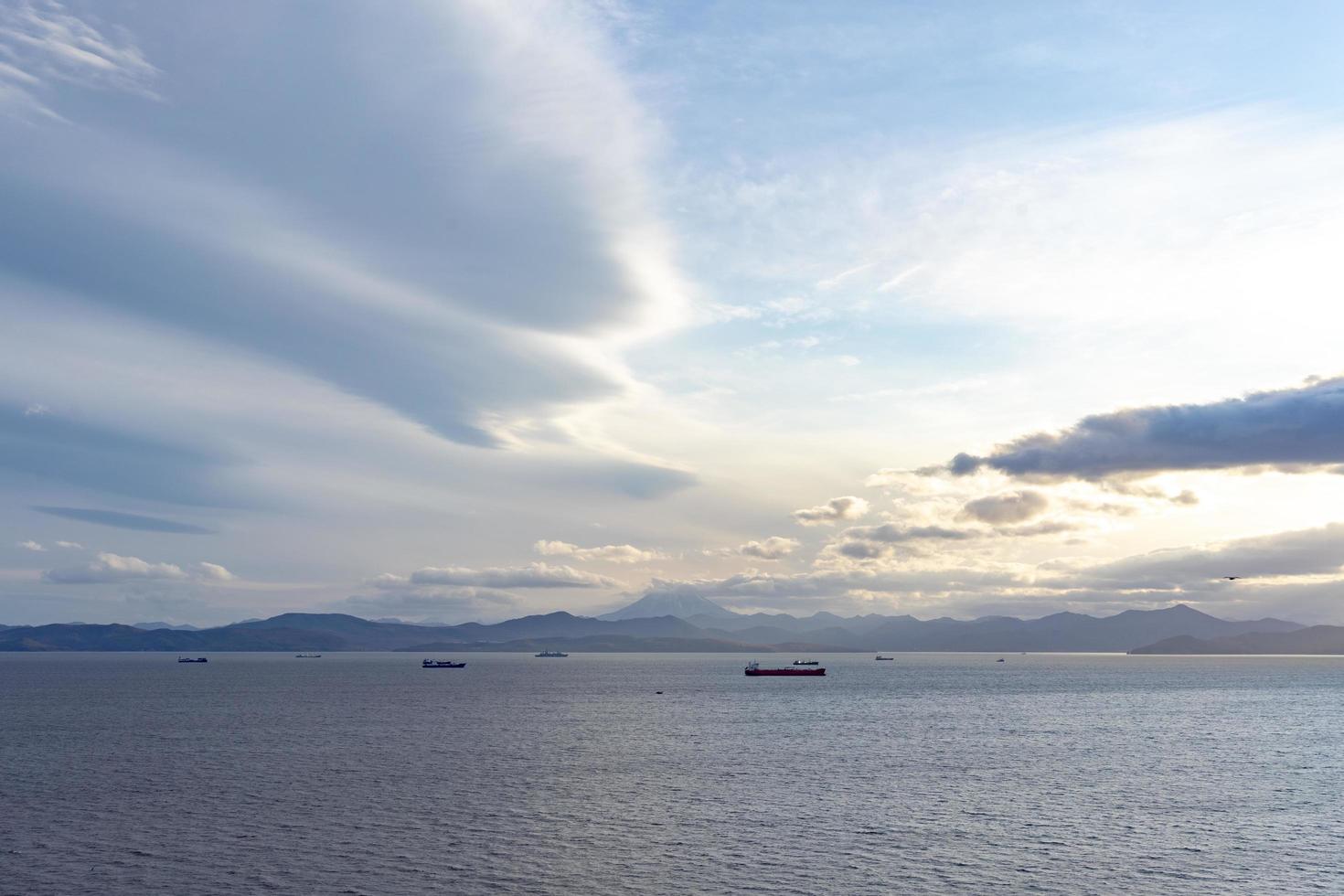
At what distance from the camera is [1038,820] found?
90.6 meters

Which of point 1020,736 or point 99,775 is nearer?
point 99,775

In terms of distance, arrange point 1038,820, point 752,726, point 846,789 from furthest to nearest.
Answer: point 752,726 < point 846,789 < point 1038,820

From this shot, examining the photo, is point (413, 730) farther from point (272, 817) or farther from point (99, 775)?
point (272, 817)

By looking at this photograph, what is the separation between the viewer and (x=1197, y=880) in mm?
70125

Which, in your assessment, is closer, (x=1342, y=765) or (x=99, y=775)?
(x=99, y=775)

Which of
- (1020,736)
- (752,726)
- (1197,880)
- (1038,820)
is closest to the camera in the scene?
(1197,880)

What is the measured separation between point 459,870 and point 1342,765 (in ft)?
386

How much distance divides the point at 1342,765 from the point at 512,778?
351 feet

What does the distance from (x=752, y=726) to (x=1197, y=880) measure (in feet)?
368

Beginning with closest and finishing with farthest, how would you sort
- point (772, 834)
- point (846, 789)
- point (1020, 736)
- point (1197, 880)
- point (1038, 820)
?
point (1197, 880) → point (772, 834) → point (1038, 820) → point (846, 789) → point (1020, 736)

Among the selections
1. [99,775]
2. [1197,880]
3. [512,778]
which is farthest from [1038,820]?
[99,775]

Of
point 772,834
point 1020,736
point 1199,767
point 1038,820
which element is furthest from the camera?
point 1020,736

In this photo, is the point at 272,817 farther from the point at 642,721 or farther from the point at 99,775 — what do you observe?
the point at 642,721

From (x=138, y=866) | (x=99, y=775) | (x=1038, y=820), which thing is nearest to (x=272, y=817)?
(x=138, y=866)
